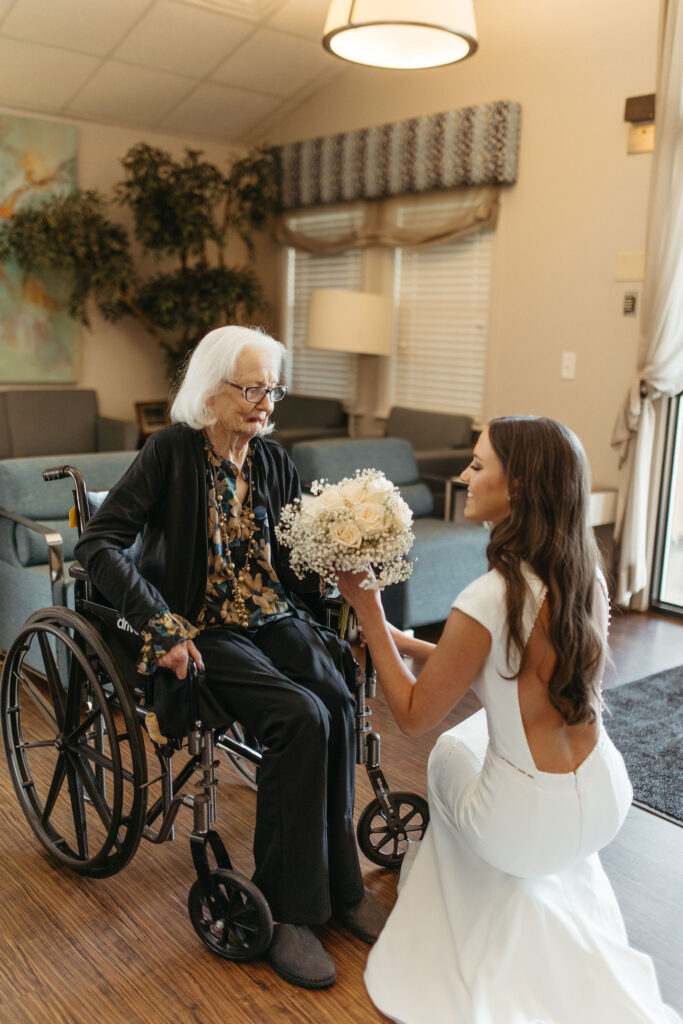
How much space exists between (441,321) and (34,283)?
2.60 metres

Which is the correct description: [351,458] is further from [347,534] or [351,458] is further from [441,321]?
[347,534]

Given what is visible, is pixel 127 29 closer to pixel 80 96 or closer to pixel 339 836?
pixel 80 96

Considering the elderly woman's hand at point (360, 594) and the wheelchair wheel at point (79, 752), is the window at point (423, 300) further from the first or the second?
the elderly woman's hand at point (360, 594)

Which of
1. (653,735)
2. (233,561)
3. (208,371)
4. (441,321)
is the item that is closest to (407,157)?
(441,321)

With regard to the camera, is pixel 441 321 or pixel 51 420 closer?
pixel 441 321

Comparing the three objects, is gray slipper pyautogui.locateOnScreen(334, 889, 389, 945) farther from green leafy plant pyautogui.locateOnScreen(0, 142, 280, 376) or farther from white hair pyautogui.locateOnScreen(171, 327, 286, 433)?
green leafy plant pyautogui.locateOnScreen(0, 142, 280, 376)

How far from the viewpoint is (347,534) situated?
1.72 metres

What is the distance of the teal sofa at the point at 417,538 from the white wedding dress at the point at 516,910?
1832 millimetres

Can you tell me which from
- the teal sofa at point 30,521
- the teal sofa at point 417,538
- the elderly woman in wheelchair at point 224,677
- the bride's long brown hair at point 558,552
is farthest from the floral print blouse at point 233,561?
the teal sofa at point 417,538

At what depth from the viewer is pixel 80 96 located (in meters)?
5.75

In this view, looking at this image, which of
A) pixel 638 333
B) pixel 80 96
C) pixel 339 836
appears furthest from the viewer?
pixel 80 96

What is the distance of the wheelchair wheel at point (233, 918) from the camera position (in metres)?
1.76

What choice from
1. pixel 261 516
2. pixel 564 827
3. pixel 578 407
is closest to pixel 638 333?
pixel 578 407

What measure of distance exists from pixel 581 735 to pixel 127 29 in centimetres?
482
